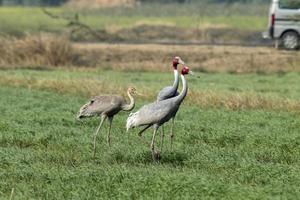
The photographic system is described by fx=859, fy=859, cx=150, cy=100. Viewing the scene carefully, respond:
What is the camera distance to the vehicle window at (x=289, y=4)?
3581cm

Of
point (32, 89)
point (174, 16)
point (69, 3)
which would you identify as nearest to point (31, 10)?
point (174, 16)

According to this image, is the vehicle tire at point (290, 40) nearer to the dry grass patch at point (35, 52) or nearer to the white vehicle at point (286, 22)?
the white vehicle at point (286, 22)

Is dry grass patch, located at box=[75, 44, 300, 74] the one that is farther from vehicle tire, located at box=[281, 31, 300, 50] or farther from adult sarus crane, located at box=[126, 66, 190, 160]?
adult sarus crane, located at box=[126, 66, 190, 160]

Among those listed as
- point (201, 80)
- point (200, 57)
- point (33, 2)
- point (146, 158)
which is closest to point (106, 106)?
point (146, 158)

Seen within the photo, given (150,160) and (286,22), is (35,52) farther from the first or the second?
(150,160)

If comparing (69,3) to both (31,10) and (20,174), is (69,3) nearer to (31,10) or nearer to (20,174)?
(31,10)

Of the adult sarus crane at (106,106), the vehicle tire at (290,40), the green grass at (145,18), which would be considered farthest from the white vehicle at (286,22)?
the adult sarus crane at (106,106)

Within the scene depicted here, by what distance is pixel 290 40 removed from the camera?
36125 millimetres

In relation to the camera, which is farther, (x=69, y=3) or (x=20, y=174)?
(x=69, y=3)

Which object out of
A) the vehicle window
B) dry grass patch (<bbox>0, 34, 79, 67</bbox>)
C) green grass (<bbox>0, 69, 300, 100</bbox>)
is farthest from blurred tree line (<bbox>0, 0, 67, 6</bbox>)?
green grass (<bbox>0, 69, 300, 100</bbox>)

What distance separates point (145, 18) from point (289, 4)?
28323 millimetres

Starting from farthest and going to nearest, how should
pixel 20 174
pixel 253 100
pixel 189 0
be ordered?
pixel 189 0 < pixel 253 100 < pixel 20 174

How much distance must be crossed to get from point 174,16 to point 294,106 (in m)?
47.5

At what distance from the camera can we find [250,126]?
17.5m
